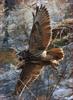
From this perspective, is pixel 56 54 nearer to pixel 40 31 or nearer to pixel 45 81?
pixel 40 31

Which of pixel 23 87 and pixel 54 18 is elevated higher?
pixel 54 18

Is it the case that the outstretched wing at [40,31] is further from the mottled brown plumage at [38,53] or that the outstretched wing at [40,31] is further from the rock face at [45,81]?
the rock face at [45,81]

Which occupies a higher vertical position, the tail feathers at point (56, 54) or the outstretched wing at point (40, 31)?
the outstretched wing at point (40, 31)

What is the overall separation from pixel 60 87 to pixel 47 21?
752 millimetres

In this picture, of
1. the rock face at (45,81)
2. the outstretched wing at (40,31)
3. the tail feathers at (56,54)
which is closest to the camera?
the outstretched wing at (40,31)

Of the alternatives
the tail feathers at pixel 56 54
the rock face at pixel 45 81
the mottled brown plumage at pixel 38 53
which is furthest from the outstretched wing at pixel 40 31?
the rock face at pixel 45 81

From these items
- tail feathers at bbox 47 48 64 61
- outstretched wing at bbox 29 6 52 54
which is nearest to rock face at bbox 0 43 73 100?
tail feathers at bbox 47 48 64 61

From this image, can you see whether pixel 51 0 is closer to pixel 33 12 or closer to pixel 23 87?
pixel 33 12

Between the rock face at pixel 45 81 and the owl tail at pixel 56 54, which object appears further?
the rock face at pixel 45 81

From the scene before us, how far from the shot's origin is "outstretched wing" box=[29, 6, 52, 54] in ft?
28.0

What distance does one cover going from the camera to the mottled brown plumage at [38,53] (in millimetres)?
8570

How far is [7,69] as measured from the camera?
8977mm

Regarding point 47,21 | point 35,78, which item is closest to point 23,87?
point 35,78

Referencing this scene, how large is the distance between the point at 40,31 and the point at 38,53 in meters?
0.25
